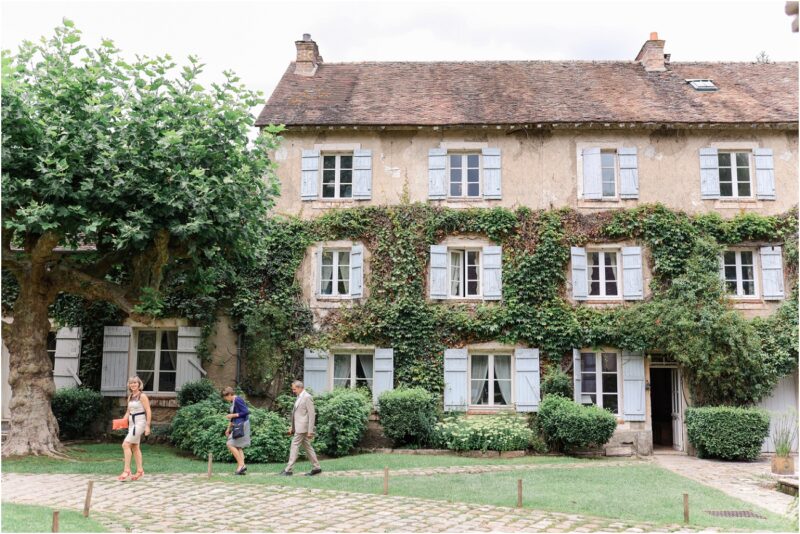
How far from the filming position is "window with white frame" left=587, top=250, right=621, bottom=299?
55.1 feet

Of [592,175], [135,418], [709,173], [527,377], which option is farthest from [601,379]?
[135,418]

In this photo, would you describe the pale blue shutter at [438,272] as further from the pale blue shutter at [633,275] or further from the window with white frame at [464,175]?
the pale blue shutter at [633,275]

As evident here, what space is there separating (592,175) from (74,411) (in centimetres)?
1355

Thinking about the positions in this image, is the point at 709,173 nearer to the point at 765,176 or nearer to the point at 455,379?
the point at 765,176

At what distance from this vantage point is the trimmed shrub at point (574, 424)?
48.4ft

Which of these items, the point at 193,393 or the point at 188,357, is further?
the point at 188,357

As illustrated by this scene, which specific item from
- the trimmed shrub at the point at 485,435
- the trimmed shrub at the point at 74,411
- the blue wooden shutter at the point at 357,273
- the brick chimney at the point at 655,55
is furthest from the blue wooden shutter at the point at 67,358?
the brick chimney at the point at 655,55

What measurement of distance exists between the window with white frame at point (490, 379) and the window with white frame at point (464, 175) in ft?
13.4

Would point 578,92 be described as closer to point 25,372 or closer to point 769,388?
point 769,388

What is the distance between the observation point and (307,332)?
55.3 feet

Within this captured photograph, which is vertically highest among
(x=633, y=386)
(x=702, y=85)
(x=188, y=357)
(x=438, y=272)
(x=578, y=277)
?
(x=702, y=85)

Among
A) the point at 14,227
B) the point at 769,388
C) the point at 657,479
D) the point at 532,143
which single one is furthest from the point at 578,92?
the point at 14,227

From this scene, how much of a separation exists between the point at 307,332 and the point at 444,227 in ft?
13.9

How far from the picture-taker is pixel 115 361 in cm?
1678
